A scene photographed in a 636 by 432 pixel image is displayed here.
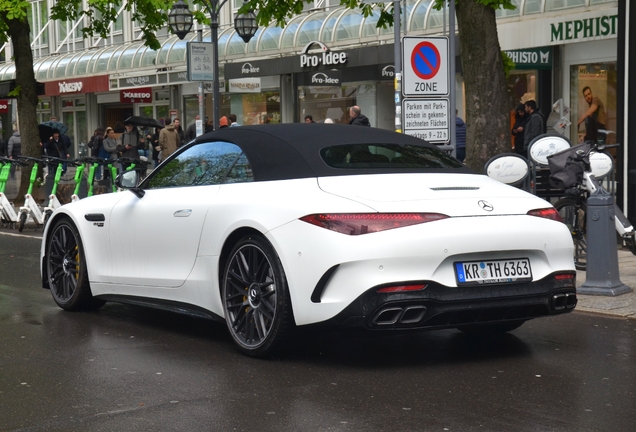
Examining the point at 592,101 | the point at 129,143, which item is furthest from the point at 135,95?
the point at 592,101

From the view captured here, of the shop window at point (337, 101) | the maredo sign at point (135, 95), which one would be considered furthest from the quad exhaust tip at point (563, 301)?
the maredo sign at point (135, 95)

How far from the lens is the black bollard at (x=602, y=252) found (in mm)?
9008

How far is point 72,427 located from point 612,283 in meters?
5.37

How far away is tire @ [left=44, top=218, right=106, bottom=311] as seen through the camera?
8273 mm

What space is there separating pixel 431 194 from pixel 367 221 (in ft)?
1.55

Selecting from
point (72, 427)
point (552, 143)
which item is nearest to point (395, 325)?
point (72, 427)

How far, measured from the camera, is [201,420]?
498 centimetres

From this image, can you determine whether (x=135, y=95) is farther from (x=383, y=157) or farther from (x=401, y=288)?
(x=401, y=288)

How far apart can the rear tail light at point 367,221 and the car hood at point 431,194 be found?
40 millimetres

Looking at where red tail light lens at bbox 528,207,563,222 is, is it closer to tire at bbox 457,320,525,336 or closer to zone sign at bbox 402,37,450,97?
tire at bbox 457,320,525,336

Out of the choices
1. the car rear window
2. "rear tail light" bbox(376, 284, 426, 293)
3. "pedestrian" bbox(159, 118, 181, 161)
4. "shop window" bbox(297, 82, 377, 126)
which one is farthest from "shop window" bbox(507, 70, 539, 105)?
"rear tail light" bbox(376, 284, 426, 293)

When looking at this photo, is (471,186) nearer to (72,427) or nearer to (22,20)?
(72,427)

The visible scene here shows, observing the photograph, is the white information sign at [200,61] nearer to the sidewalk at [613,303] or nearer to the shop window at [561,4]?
the shop window at [561,4]

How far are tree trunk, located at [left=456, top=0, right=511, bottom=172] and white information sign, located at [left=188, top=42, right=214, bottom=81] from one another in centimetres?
658
